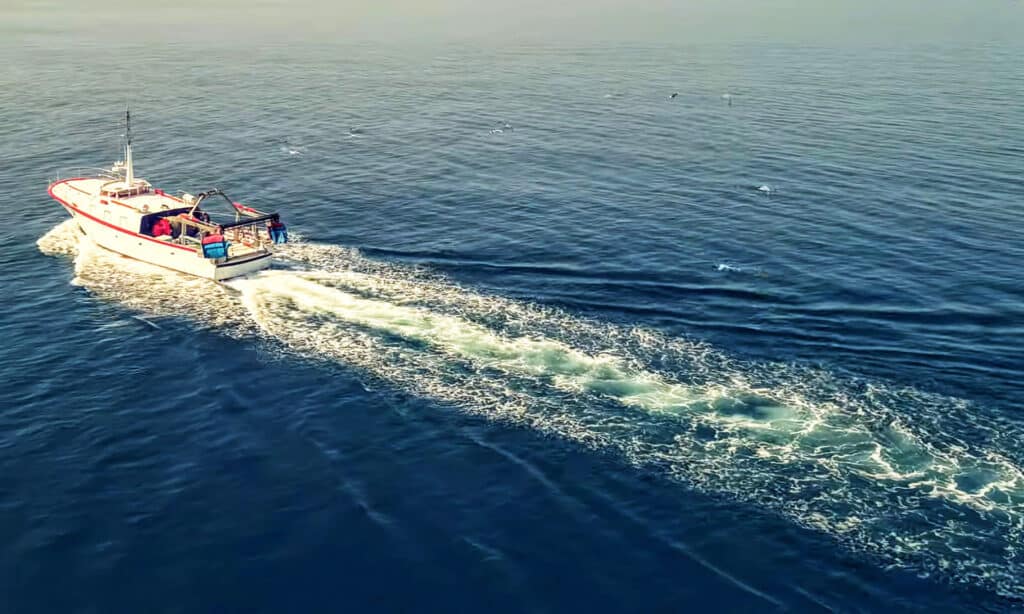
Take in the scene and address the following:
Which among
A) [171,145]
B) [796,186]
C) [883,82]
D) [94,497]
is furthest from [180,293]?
[883,82]

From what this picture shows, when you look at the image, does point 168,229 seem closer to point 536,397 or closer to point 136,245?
point 136,245

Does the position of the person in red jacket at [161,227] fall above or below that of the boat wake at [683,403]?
above

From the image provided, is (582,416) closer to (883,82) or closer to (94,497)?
(94,497)

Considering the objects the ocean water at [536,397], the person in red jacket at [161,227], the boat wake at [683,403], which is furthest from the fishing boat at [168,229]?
the ocean water at [536,397]

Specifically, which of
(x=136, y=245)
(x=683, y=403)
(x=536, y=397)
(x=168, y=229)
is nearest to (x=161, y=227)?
(x=168, y=229)

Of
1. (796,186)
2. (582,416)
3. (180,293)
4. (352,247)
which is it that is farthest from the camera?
(796,186)

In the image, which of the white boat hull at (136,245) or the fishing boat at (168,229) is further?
the fishing boat at (168,229)

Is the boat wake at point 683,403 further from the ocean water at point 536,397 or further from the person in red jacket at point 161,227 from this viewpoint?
the person in red jacket at point 161,227
